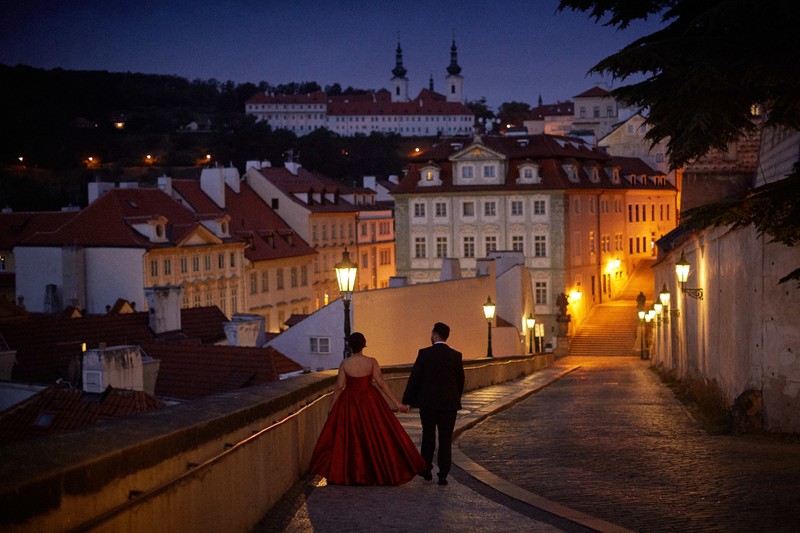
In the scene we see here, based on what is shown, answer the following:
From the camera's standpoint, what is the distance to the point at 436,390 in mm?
9914

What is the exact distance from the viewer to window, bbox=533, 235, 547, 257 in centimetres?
6838

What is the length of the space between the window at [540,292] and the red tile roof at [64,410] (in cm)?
4849

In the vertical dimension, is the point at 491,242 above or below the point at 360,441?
above

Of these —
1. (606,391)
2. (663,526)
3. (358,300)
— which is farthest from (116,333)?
(663,526)

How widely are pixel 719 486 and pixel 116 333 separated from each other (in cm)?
2555

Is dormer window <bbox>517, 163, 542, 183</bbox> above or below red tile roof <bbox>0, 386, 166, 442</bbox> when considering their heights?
above

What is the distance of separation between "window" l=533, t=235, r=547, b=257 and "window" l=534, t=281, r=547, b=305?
1.84 meters

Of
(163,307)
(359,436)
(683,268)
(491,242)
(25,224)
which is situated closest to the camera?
(359,436)

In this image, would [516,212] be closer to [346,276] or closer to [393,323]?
[393,323]

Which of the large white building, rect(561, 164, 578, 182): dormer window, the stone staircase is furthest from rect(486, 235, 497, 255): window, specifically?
the stone staircase

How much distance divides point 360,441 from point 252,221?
2491 inches

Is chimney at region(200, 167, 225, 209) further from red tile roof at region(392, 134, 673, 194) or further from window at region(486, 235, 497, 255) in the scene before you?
window at region(486, 235, 497, 255)

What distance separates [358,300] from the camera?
31.2 meters

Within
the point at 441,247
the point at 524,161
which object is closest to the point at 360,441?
the point at 524,161
